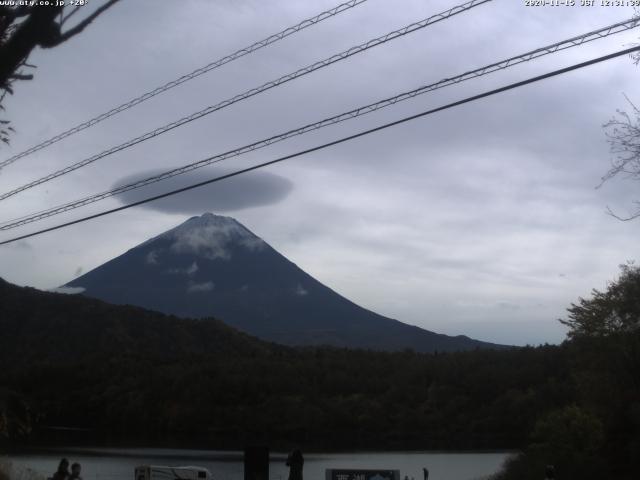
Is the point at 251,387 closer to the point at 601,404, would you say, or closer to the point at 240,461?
the point at 240,461

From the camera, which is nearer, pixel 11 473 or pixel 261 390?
pixel 11 473

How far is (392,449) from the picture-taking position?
77.6m

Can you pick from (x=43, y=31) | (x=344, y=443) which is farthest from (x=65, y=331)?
(x=43, y=31)

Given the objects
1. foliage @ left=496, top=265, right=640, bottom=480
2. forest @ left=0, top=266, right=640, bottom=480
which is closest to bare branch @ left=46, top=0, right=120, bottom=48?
foliage @ left=496, top=265, right=640, bottom=480

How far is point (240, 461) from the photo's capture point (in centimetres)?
6341

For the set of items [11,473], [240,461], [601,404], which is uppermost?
[601,404]

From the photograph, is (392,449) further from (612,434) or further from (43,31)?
(43,31)

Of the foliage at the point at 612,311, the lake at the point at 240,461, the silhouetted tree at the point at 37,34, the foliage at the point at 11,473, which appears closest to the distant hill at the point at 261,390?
the lake at the point at 240,461

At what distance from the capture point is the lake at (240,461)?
51219mm

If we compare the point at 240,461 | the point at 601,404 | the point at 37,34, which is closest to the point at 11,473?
the point at 37,34

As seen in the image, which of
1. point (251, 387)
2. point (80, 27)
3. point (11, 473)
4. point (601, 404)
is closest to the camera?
point (80, 27)

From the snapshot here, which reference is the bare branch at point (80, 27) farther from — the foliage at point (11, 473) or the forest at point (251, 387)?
the forest at point (251, 387)

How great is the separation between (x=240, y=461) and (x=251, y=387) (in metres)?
→ 37.7

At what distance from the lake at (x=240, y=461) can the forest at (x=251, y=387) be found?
9.12 meters
